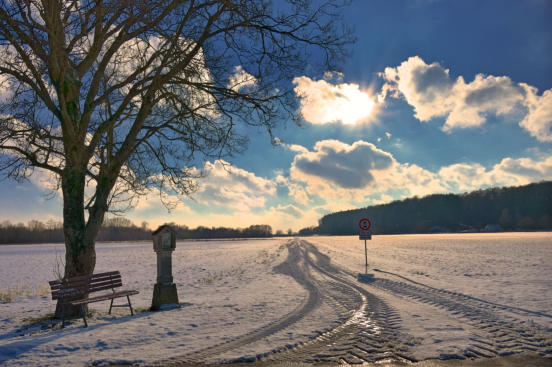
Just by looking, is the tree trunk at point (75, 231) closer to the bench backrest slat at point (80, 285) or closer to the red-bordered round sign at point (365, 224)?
the bench backrest slat at point (80, 285)

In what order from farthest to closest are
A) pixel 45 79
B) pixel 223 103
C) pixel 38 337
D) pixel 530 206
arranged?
pixel 530 206, pixel 223 103, pixel 45 79, pixel 38 337

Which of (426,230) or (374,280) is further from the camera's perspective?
(426,230)

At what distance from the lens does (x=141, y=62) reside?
861 cm

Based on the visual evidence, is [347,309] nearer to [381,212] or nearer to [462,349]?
[462,349]

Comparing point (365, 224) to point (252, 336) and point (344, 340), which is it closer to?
point (344, 340)

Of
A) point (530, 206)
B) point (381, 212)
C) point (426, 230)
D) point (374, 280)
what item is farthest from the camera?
point (381, 212)

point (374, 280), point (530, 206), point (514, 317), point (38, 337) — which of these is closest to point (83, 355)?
point (38, 337)

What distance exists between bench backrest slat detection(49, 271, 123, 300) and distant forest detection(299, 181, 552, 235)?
89.3 metres

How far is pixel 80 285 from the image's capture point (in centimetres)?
728

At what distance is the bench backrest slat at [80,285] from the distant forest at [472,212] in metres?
89.3

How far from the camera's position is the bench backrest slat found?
22.6 feet

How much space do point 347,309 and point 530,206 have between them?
10990 centimetres

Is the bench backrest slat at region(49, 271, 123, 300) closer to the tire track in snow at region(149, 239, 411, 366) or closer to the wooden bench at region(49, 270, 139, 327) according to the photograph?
the wooden bench at region(49, 270, 139, 327)

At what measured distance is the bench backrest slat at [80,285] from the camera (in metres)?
6.88
